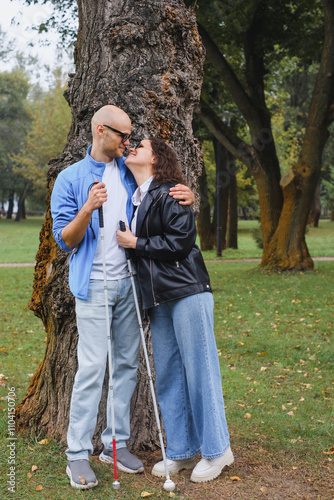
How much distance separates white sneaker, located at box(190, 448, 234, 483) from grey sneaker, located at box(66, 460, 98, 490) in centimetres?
67

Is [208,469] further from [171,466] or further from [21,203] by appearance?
[21,203]

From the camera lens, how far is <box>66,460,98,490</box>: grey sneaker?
11.4 ft

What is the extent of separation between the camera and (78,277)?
137 inches

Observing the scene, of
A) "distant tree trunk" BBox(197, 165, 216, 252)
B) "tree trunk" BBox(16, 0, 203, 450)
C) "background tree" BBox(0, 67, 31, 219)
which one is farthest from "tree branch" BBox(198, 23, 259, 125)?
"background tree" BBox(0, 67, 31, 219)

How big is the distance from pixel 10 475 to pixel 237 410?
233 centimetres

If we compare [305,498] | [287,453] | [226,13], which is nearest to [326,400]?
[287,453]

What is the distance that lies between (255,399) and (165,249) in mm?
2856

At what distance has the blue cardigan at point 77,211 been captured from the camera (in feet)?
11.3

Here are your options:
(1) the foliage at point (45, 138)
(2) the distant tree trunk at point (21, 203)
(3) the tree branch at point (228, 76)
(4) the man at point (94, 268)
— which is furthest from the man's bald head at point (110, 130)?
(2) the distant tree trunk at point (21, 203)

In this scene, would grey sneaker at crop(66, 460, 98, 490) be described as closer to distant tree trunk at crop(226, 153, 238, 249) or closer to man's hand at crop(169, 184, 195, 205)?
man's hand at crop(169, 184, 195, 205)

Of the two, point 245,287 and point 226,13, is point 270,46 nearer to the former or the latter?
point 226,13

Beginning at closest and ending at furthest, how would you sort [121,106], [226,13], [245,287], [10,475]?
1. [10,475]
2. [121,106]
3. [245,287]
4. [226,13]

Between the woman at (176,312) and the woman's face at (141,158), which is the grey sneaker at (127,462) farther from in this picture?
the woman's face at (141,158)

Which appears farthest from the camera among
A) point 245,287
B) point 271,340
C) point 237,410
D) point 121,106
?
point 245,287
